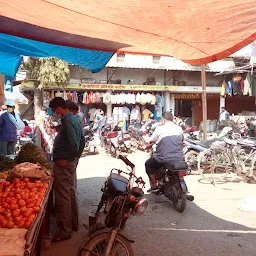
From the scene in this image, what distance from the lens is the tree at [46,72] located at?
1720cm

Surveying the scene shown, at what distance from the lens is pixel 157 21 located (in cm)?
309

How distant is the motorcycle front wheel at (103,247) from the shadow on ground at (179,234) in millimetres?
732

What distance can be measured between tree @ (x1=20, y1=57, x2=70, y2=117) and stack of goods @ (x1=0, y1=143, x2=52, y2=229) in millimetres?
12830

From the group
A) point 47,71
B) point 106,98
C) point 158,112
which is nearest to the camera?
point 47,71

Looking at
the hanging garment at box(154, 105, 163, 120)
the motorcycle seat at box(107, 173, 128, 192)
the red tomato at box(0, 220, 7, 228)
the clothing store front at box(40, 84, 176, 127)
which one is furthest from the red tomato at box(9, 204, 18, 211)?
the hanging garment at box(154, 105, 163, 120)

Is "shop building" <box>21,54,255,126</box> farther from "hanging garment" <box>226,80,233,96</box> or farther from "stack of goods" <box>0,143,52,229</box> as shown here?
"stack of goods" <box>0,143,52,229</box>

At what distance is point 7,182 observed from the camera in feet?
12.2

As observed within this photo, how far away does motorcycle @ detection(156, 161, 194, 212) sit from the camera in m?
6.25

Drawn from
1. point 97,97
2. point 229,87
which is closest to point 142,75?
point 97,97

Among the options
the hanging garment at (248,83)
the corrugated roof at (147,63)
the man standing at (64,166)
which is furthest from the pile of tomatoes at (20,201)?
the corrugated roof at (147,63)

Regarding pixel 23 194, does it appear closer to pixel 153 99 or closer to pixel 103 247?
pixel 103 247

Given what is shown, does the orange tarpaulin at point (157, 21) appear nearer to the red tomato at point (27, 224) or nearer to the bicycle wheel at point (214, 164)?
the red tomato at point (27, 224)

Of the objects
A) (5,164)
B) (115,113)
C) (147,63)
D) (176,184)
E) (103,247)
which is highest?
(147,63)

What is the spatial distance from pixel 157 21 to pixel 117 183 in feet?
7.33
